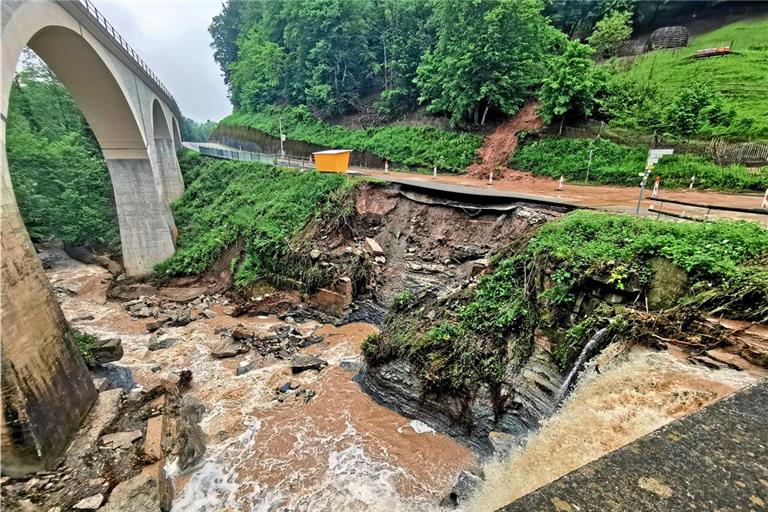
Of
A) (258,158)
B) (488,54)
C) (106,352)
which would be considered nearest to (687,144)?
(488,54)

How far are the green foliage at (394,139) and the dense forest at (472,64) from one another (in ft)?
4.57

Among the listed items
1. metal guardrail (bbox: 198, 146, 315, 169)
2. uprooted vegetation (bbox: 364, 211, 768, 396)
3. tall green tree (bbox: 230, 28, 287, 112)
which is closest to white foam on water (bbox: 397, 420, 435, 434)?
uprooted vegetation (bbox: 364, 211, 768, 396)

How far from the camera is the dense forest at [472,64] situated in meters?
15.8

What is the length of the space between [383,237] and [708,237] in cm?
950

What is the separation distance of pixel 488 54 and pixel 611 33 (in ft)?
41.1

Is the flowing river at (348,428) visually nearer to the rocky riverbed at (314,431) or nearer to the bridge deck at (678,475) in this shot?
the rocky riverbed at (314,431)

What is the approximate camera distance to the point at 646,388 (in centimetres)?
362

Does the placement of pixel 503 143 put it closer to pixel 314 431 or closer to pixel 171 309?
pixel 314 431

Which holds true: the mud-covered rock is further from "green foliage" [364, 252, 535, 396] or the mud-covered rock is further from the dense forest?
the dense forest

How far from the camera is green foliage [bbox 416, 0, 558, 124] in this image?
17.1m

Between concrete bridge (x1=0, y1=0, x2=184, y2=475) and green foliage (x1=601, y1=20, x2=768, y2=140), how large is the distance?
2093 centimetres

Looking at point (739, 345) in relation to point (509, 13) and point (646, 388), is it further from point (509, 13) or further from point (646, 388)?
point (509, 13)

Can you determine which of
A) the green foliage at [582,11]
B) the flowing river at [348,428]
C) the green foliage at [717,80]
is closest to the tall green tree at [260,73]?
the green foliage at [582,11]

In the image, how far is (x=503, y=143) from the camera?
1873 cm
